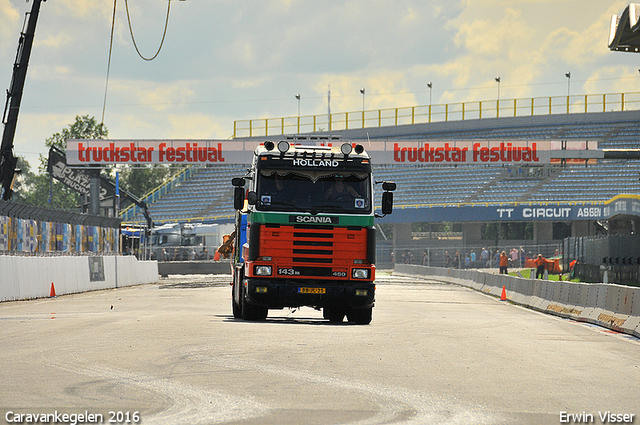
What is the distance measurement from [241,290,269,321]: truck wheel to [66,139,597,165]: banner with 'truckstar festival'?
33.9 metres

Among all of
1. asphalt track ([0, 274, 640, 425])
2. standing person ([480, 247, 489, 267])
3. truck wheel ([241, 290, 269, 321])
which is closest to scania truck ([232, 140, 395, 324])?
asphalt track ([0, 274, 640, 425])

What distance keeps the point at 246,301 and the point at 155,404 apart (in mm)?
9156

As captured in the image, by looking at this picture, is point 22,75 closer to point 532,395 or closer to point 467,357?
point 467,357

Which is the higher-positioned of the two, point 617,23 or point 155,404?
point 617,23

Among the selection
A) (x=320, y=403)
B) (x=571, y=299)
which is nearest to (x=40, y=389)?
(x=320, y=403)

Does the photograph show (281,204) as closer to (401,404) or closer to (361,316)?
(361,316)

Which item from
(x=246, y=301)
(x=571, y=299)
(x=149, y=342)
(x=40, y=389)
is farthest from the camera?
(x=571, y=299)

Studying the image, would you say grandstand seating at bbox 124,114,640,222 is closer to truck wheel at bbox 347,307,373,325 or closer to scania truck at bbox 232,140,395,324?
truck wheel at bbox 347,307,373,325

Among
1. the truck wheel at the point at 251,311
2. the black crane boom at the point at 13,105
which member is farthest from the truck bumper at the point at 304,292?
the black crane boom at the point at 13,105

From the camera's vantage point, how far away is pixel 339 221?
626 inches

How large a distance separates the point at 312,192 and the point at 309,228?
0.63 metres

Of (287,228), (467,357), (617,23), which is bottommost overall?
(467,357)

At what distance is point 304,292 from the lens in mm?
15953

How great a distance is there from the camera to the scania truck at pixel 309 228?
52.1 ft
